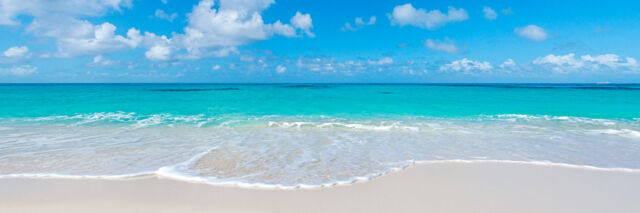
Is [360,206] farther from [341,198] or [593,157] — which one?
[593,157]

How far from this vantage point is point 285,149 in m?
7.45

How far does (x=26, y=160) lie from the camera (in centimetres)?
613

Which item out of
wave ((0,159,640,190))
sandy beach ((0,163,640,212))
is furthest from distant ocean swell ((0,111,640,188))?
sandy beach ((0,163,640,212))

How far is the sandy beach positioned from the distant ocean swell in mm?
374

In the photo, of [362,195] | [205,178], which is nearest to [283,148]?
[205,178]

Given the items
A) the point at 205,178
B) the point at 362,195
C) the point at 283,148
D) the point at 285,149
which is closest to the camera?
the point at 362,195

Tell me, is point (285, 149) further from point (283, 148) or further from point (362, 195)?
point (362, 195)

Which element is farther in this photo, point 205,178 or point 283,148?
point 283,148

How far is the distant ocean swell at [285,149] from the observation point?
5.46 meters

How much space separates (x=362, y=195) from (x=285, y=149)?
11.0ft

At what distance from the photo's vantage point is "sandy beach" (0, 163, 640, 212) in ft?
13.1

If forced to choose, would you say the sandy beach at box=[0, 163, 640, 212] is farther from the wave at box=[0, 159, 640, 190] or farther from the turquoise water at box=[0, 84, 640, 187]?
the turquoise water at box=[0, 84, 640, 187]

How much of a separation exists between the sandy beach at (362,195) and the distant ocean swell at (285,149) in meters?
0.37

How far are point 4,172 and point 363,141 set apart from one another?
7.39m
